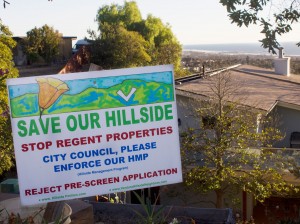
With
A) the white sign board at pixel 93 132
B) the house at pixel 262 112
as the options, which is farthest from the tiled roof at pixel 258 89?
the white sign board at pixel 93 132

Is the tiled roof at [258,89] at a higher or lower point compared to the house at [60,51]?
lower

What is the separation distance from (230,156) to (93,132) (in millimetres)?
10391

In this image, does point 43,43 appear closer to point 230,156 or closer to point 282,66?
point 282,66

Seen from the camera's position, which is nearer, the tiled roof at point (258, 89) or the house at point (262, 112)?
the house at point (262, 112)

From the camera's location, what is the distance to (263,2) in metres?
7.79

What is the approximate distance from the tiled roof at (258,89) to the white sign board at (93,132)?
1201 centimetres

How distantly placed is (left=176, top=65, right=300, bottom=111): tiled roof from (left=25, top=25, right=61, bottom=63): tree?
20117mm

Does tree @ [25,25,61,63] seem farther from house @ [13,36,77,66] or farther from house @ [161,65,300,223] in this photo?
house @ [161,65,300,223]

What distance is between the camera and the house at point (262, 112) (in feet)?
57.5

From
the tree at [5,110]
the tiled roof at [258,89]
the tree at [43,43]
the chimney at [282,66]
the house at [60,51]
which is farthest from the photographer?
the house at [60,51]

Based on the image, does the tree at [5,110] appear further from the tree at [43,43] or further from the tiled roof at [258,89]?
the tree at [43,43]

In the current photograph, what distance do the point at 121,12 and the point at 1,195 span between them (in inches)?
1800

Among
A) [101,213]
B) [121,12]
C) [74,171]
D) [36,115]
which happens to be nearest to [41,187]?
[74,171]

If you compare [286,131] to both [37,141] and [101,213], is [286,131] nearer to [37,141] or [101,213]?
[101,213]
